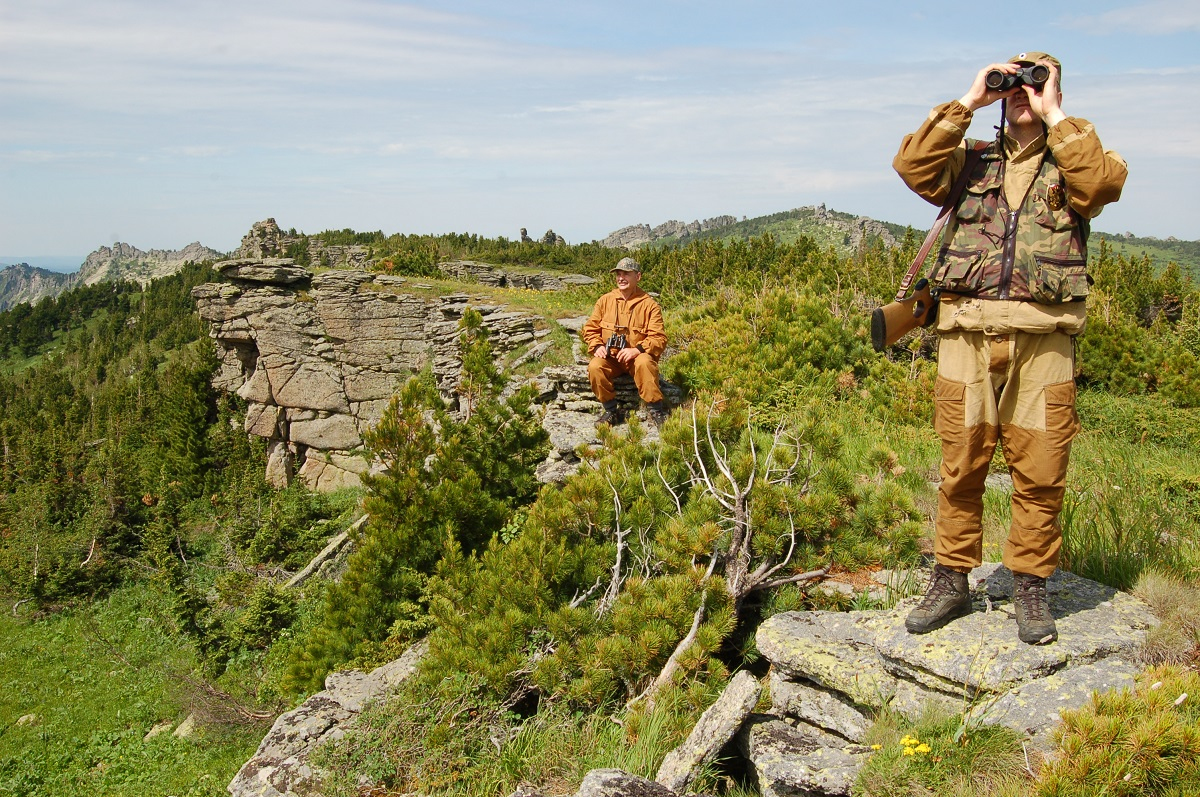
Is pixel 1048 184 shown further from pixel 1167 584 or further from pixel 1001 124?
pixel 1167 584

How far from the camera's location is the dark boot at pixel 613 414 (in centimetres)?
829

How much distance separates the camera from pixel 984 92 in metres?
3.03

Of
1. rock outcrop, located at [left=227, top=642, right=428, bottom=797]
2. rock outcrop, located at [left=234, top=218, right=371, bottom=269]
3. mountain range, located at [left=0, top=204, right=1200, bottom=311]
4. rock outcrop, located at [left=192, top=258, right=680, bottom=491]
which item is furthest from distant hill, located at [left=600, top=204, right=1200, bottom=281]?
rock outcrop, located at [left=227, top=642, right=428, bottom=797]

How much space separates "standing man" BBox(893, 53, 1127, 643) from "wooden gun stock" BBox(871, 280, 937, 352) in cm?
12

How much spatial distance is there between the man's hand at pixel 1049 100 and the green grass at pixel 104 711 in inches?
344

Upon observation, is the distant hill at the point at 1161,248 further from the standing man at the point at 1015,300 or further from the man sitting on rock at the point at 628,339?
the standing man at the point at 1015,300

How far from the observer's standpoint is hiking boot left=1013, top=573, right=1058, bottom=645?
3.12m

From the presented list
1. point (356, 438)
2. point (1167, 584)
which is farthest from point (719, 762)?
point (356, 438)

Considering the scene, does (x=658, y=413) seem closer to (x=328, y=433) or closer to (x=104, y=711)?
(x=104, y=711)

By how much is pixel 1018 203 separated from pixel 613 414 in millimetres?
5547

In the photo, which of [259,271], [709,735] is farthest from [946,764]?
[259,271]

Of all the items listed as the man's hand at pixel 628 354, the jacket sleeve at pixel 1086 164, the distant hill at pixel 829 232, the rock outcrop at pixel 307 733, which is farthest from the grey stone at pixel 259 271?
the distant hill at pixel 829 232

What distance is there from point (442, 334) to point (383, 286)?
3272mm

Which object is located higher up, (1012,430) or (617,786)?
(1012,430)
